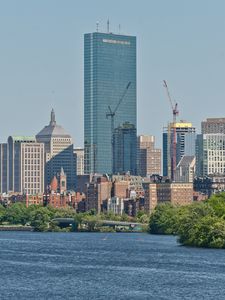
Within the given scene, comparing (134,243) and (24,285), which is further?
(134,243)

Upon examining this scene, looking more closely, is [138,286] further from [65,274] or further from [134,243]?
[134,243]

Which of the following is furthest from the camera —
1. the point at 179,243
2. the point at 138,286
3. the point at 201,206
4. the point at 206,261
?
the point at 201,206

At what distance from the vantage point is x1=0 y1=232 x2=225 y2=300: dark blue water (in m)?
93.1

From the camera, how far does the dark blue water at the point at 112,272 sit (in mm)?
93062

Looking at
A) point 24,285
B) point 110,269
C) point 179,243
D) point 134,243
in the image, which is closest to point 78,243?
point 134,243

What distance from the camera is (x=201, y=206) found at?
17075 centimetres

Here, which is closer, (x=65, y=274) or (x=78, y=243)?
(x=65, y=274)

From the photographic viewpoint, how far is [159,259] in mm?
128250

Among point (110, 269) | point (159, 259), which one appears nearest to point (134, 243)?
point (159, 259)

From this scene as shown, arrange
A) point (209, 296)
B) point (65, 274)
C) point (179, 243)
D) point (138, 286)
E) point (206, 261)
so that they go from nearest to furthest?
point (209, 296), point (138, 286), point (65, 274), point (206, 261), point (179, 243)

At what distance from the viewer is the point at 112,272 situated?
11050 centimetres

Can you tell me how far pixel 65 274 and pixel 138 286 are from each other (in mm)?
11852

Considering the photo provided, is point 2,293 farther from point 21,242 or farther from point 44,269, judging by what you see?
point 21,242

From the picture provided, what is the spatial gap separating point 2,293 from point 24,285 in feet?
19.1
